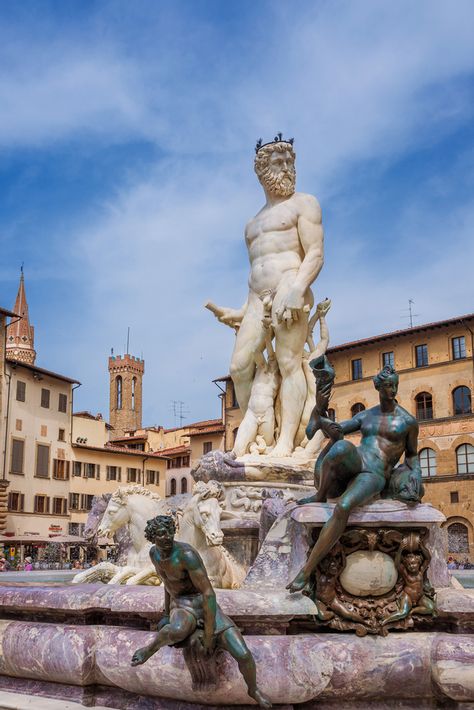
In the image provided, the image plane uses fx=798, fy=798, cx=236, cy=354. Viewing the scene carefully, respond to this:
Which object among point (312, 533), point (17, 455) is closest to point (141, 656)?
point (312, 533)

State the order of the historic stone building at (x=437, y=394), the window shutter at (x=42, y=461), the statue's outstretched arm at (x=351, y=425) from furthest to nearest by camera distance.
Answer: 1. the window shutter at (x=42, y=461)
2. the historic stone building at (x=437, y=394)
3. the statue's outstretched arm at (x=351, y=425)

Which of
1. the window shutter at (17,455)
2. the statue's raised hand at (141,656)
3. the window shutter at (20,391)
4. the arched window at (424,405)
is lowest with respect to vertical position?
the statue's raised hand at (141,656)

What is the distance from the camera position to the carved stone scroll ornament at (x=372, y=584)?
479 cm

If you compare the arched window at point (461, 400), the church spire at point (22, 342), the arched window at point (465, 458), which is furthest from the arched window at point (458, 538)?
the church spire at point (22, 342)

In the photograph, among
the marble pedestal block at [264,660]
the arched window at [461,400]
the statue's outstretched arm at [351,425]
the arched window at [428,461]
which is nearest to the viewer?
the marble pedestal block at [264,660]

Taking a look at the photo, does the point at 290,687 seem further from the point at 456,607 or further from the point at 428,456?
the point at 428,456

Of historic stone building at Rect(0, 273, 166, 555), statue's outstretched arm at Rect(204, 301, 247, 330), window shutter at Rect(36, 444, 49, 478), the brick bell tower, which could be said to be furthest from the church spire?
statue's outstretched arm at Rect(204, 301, 247, 330)

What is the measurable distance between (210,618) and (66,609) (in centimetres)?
133

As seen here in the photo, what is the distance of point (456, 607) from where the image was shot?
15.7 ft

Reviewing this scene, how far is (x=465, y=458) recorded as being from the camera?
149 ft

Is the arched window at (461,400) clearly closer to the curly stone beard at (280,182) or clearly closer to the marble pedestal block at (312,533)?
the curly stone beard at (280,182)

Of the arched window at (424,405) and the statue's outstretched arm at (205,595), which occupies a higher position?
the arched window at (424,405)

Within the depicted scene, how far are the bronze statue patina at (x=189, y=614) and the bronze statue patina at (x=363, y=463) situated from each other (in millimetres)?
629

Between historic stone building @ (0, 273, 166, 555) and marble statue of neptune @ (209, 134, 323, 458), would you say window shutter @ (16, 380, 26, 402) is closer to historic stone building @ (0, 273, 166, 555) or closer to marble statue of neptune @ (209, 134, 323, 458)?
historic stone building @ (0, 273, 166, 555)
